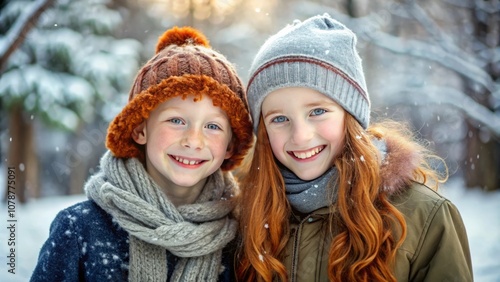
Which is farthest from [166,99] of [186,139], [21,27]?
[21,27]

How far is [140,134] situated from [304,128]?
0.82m

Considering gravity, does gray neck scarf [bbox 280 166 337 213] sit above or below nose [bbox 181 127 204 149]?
below

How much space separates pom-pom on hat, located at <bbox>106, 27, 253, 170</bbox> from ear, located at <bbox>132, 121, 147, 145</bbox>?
1.0 inches

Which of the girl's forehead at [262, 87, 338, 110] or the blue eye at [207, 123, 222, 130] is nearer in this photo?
the girl's forehead at [262, 87, 338, 110]

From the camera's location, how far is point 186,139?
219 centimetres

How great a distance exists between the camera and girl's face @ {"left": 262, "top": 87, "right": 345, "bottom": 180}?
80.7 inches

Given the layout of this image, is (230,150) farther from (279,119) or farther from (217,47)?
(217,47)

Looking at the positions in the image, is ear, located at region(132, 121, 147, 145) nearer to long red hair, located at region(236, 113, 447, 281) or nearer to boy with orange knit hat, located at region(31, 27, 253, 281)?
boy with orange knit hat, located at region(31, 27, 253, 281)

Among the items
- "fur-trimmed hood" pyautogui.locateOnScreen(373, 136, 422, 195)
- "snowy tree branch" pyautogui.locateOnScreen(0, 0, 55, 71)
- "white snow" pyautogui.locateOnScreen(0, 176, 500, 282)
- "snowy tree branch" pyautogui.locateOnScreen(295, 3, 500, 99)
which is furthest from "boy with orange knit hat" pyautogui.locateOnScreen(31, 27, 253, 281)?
"snowy tree branch" pyautogui.locateOnScreen(295, 3, 500, 99)

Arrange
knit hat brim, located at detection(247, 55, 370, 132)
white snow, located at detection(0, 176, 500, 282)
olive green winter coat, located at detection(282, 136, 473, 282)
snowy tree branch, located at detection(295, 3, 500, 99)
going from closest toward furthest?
olive green winter coat, located at detection(282, 136, 473, 282) → knit hat brim, located at detection(247, 55, 370, 132) → white snow, located at detection(0, 176, 500, 282) → snowy tree branch, located at detection(295, 3, 500, 99)

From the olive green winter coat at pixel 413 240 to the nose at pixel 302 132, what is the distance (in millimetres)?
316

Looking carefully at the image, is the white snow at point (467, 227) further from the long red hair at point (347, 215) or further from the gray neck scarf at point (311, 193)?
the gray neck scarf at point (311, 193)

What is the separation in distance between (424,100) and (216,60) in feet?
23.0

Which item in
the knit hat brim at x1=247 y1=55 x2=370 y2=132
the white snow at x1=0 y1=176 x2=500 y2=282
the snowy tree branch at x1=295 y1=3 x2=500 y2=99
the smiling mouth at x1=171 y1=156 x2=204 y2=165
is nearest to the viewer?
the knit hat brim at x1=247 y1=55 x2=370 y2=132
